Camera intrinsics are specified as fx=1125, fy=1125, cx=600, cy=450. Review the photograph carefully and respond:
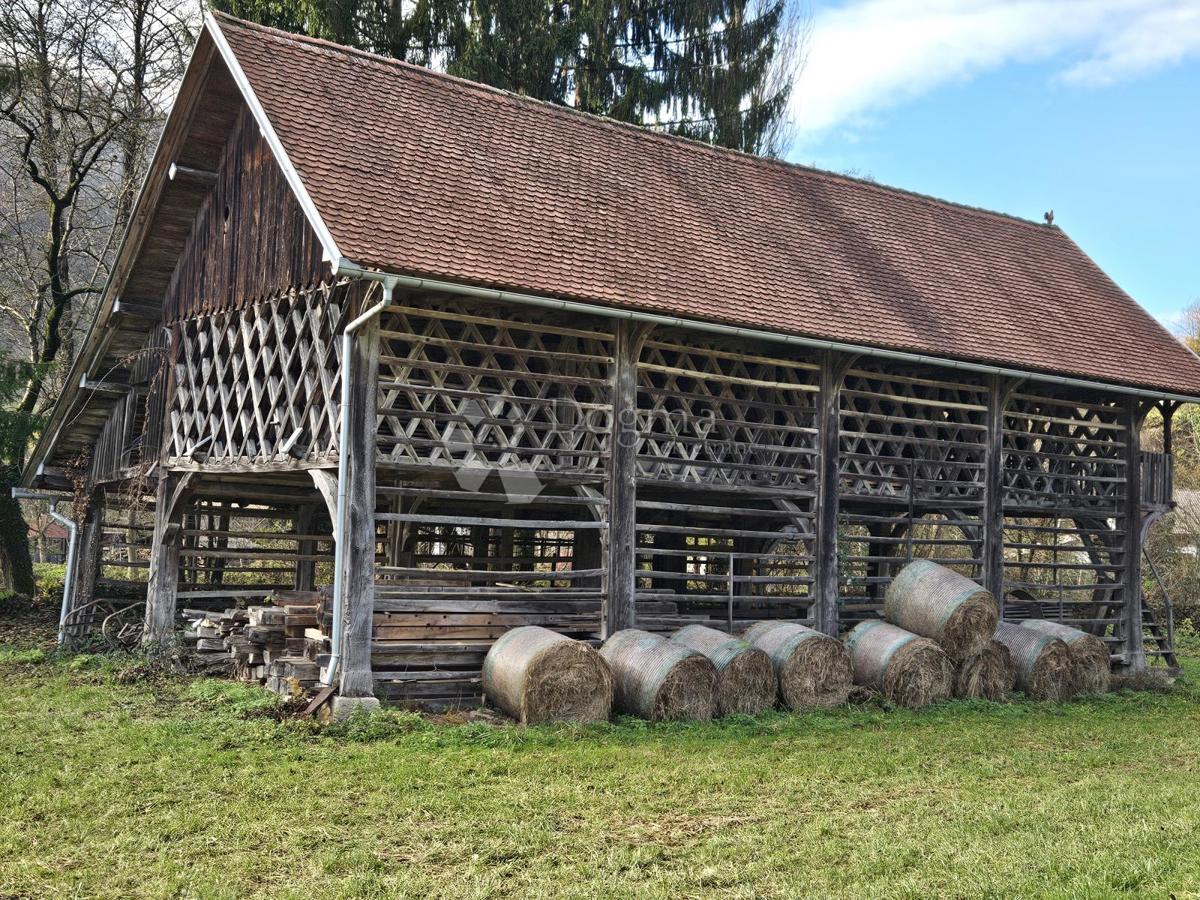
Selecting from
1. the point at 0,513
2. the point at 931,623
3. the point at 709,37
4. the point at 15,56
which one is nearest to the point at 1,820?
the point at 931,623

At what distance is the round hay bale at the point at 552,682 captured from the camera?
10.3m

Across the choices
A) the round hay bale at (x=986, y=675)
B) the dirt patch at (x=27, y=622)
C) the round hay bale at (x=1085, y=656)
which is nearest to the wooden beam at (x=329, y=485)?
the round hay bale at (x=986, y=675)

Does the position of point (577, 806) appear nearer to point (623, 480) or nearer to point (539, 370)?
point (623, 480)

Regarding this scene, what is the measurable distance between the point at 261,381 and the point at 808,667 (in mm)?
7125

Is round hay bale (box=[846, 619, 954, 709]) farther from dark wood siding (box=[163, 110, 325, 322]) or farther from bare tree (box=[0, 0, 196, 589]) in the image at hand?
bare tree (box=[0, 0, 196, 589])

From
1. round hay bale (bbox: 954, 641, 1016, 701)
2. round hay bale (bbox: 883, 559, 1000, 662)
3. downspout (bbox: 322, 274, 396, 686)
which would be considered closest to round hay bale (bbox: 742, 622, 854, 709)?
round hay bale (bbox: 883, 559, 1000, 662)

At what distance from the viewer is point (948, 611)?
1295cm

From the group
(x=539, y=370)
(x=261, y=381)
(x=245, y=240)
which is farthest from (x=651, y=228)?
(x=261, y=381)

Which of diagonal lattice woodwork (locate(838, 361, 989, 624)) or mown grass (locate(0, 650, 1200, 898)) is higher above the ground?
diagonal lattice woodwork (locate(838, 361, 989, 624))

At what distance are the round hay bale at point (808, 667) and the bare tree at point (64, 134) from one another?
50.5 ft

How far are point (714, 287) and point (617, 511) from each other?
2860mm

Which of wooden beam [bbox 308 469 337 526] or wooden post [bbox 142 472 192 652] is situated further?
wooden post [bbox 142 472 192 652]

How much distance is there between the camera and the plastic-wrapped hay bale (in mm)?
10805

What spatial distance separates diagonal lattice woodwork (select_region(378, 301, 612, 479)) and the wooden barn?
0.14ft
